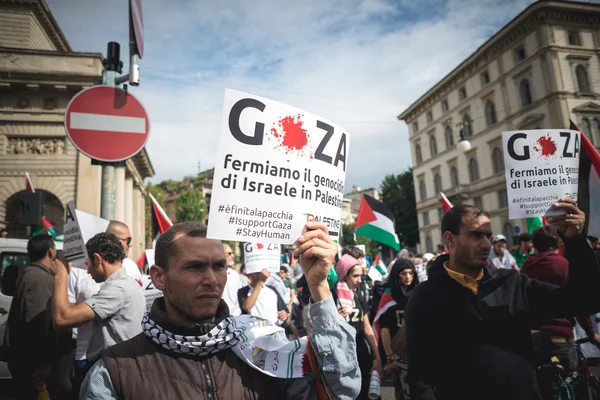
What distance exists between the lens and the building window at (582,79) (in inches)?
1300

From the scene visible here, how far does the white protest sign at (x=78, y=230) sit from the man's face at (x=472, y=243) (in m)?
3.12

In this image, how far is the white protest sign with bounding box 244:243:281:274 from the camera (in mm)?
5758

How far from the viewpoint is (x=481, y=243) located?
276 cm

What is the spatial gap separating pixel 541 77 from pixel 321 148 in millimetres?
38809

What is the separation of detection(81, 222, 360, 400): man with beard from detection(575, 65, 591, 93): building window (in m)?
39.8

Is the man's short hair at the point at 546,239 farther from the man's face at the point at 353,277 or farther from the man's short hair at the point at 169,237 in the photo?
the man's short hair at the point at 169,237

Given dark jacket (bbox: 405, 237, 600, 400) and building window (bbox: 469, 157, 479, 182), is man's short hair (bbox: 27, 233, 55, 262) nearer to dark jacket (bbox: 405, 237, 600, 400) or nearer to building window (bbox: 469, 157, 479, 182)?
dark jacket (bbox: 405, 237, 600, 400)

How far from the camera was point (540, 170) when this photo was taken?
12.2 feet

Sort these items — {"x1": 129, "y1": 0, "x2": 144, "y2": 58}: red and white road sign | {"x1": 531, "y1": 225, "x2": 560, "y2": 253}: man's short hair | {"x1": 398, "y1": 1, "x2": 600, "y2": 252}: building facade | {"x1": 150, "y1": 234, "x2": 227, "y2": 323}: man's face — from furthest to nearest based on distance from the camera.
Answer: {"x1": 398, "y1": 1, "x2": 600, "y2": 252}: building facade → {"x1": 531, "y1": 225, "x2": 560, "y2": 253}: man's short hair → {"x1": 129, "y1": 0, "x2": 144, "y2": 58}: red and white road sign → {"x1": 150, "y1": 234, "x2": 227, "y2": 323}: man's face

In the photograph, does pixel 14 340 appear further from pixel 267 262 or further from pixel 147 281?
pixel 267 262

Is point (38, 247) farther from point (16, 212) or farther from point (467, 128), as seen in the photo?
point (467, 128)

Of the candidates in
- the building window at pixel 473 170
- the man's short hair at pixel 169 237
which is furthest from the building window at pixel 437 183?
the man's short hair at pixel 169 237

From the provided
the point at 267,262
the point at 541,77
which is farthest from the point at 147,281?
the point at 541,77

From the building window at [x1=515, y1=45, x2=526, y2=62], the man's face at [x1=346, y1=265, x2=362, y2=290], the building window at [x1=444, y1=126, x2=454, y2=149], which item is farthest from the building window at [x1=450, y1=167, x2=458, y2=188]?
the man's face at [x1=346, y1=265, x2=362, y2=290]
